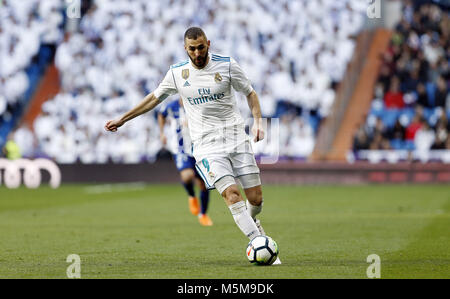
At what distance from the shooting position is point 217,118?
9.16m

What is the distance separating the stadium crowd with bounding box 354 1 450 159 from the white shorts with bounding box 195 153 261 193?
1648cm

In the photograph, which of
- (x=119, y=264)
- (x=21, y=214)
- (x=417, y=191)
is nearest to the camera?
(x=119, y=264)

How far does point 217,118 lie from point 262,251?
158cm

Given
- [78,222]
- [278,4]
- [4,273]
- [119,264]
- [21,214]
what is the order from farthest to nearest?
[278,4]
[21,214]
[78,222]
[119,264]
[4,273]

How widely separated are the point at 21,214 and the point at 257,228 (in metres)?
8.51

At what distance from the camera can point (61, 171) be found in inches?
1052

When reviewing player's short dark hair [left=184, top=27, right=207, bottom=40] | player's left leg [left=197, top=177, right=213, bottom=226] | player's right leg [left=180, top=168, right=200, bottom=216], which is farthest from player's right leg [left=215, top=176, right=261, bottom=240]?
player's right leg [left=180, top=168, right=200, bottom=216]

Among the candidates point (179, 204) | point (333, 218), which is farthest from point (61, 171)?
point (333, 218)

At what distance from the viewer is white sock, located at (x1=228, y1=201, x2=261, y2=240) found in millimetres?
8805

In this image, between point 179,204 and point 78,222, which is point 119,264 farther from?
point 179,204

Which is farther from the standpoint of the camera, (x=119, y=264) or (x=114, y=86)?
(x=114, y=86)

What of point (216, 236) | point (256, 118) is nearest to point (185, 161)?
point (216, 236)
